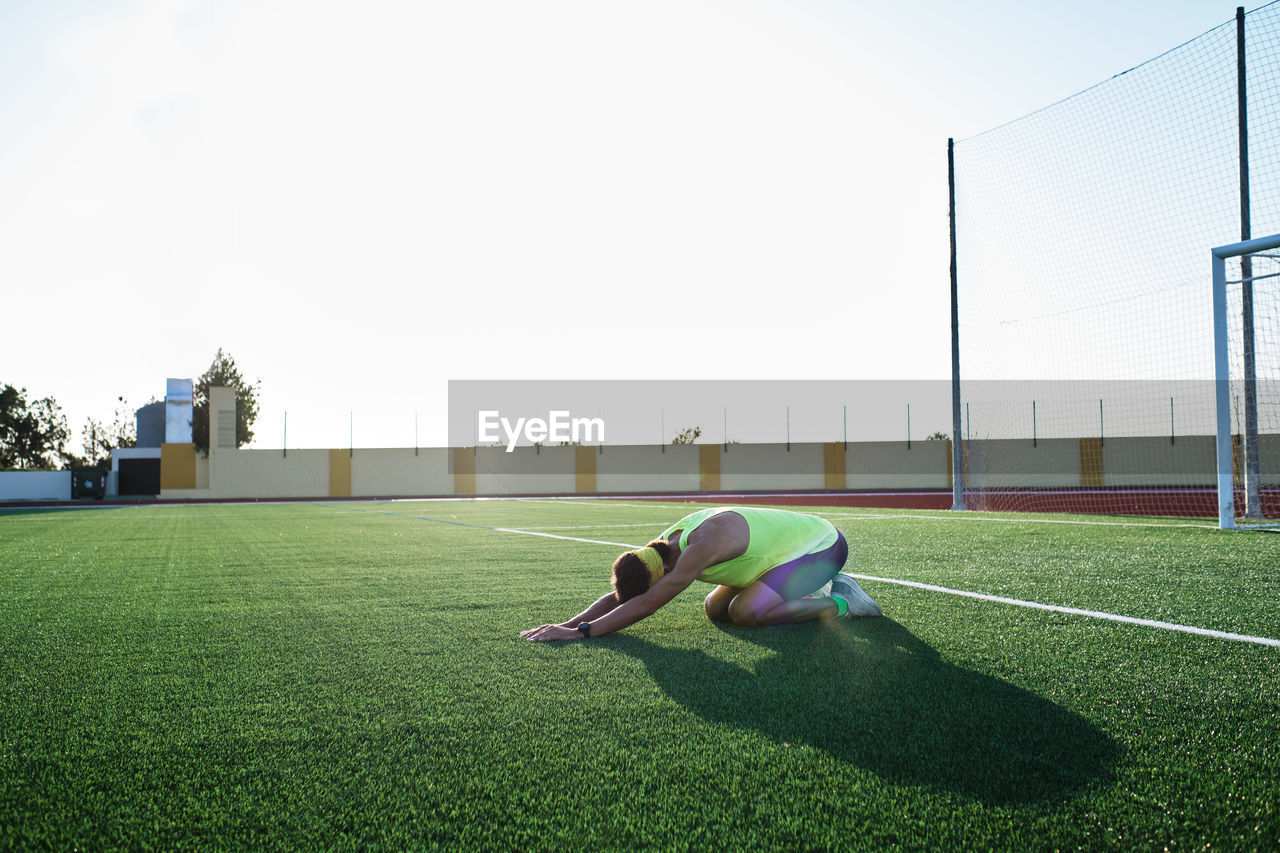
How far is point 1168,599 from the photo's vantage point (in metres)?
4.50

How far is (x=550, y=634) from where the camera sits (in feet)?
12.4

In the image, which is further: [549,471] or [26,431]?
[26,431]

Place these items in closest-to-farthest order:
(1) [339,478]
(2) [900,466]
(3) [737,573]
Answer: (3) [737,573] < (2) [900,466] < (1) [339,478]

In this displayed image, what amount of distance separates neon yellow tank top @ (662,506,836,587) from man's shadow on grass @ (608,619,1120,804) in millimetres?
392

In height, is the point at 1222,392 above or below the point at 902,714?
above

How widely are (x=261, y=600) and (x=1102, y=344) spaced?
12.7m

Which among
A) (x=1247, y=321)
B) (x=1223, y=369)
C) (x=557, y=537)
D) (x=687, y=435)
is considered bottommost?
(x=557, y=537)

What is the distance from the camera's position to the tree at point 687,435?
3717 centimetres

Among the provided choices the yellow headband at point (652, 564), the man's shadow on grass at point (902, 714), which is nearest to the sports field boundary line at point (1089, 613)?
the man's shadow on grass at point (902, 714)

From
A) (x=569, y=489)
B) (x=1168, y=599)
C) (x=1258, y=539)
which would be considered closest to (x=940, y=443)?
(x=569, y=489)

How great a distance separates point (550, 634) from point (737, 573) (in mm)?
961

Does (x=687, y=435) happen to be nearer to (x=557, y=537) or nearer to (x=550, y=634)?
(x=557, y=537)

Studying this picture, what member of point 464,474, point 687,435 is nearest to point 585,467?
point 464,474

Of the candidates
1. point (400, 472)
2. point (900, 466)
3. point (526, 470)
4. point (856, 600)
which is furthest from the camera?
point (526, 470)
